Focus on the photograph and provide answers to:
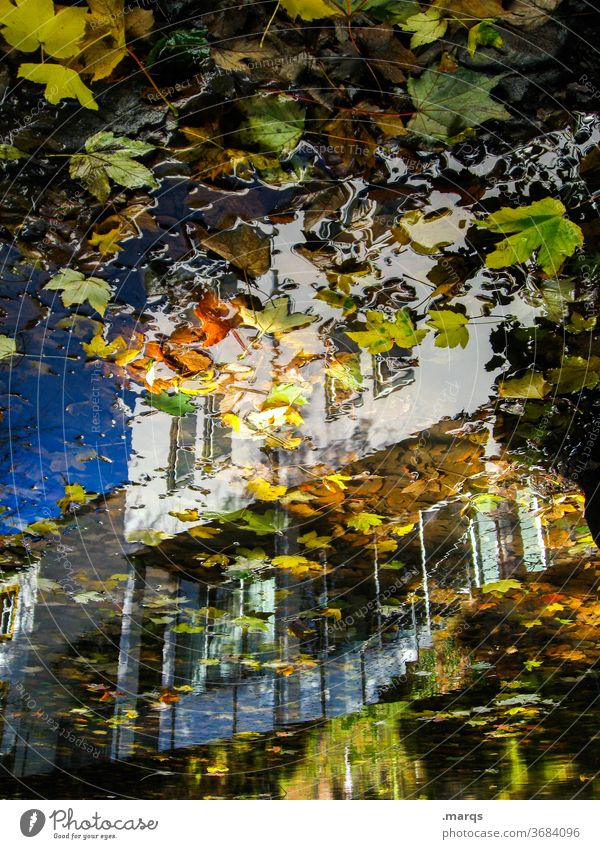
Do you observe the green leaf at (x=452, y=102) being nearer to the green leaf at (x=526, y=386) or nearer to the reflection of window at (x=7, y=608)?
the green leaf at (x=526, y=386)

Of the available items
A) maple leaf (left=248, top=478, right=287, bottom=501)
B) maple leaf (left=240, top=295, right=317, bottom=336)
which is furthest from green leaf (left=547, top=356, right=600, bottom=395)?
maple leaf (left=248, top=478, right=287, bottom=501)

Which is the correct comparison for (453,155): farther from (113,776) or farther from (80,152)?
(113,776)

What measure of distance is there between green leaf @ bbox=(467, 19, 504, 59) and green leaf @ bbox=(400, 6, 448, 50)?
0.02m

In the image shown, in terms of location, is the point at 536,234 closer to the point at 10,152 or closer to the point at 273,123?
the point at 273,123

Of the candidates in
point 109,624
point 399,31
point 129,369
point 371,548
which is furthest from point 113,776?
point 399,31

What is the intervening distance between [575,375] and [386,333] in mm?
259

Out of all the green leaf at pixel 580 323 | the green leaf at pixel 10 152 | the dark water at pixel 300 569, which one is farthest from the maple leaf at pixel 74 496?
the green leaf at pixel 580 323

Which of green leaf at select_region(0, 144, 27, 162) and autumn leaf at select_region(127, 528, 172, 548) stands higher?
green leaf at select_region(0, 144, 27, 162)

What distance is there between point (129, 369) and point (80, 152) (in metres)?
0.28

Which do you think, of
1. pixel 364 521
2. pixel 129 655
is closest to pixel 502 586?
pixel 364 521

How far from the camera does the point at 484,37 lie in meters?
0.51

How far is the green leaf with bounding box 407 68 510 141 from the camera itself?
533 millimetres

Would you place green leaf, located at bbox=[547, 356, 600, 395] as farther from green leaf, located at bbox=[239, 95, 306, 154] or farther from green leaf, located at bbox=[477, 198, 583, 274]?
green leaf, located at bbox=[239, 95, 306, 154]
